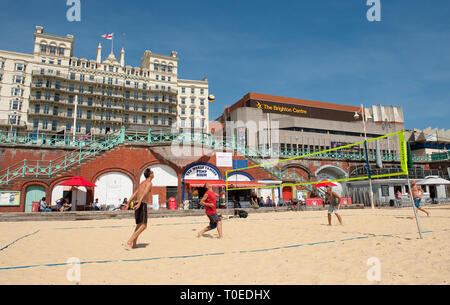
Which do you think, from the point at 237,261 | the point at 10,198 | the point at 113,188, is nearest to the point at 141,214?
the point at 237,261

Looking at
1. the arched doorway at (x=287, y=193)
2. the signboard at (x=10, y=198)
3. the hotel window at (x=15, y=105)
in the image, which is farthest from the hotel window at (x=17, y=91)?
the arched doorway at (x=287, y=193)

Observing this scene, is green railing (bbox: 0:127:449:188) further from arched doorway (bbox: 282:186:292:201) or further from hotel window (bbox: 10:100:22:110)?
hotel window (bbox: 10:100:22:110)

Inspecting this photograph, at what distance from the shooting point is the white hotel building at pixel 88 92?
5262 centimetres

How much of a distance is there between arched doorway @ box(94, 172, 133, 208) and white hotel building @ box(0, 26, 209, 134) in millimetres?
26318

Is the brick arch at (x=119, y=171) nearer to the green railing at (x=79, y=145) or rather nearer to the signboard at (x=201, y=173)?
the green railing at (x=79, y=145)

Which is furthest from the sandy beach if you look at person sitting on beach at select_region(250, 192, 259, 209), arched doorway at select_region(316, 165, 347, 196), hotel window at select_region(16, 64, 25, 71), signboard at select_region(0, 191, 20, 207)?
hotel window at select_region(16, 64, 25, 71)

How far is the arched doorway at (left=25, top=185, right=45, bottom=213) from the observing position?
19.9 m

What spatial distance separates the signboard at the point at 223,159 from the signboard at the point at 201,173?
0.82 m

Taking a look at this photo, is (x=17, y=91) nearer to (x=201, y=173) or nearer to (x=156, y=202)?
(x=156, y=202)

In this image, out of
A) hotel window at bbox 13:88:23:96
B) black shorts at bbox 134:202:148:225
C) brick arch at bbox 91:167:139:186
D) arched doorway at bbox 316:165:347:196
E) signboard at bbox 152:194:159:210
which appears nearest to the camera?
black shorts at bbox 134:202:148:225

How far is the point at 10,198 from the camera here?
62.9 ft

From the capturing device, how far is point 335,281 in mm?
3965
